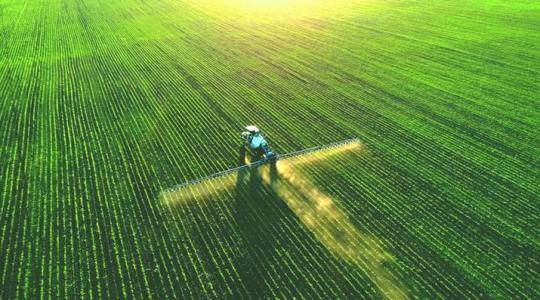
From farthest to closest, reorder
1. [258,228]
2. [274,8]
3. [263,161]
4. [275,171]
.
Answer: [274,8]
[263,161]
[275,171]
[258,228]

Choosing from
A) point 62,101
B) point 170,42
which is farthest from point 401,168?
point 170,42

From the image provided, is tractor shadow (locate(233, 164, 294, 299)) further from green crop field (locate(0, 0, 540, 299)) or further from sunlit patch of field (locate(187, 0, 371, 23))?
sunlit patch of field (locate(187, 0, 371, 23))

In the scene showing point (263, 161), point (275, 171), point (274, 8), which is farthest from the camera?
point (274, 8)

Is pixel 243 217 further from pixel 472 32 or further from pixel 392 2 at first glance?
pixel 392 2

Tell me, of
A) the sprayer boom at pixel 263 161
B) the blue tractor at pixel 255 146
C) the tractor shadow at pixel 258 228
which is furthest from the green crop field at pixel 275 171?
the blue tractor at pixel 255 146

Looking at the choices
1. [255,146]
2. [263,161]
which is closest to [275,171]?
[263,161]

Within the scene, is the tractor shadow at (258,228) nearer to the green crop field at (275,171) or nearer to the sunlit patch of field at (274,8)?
the green crop field at (275,171)

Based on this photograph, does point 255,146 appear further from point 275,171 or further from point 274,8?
point 274,8
